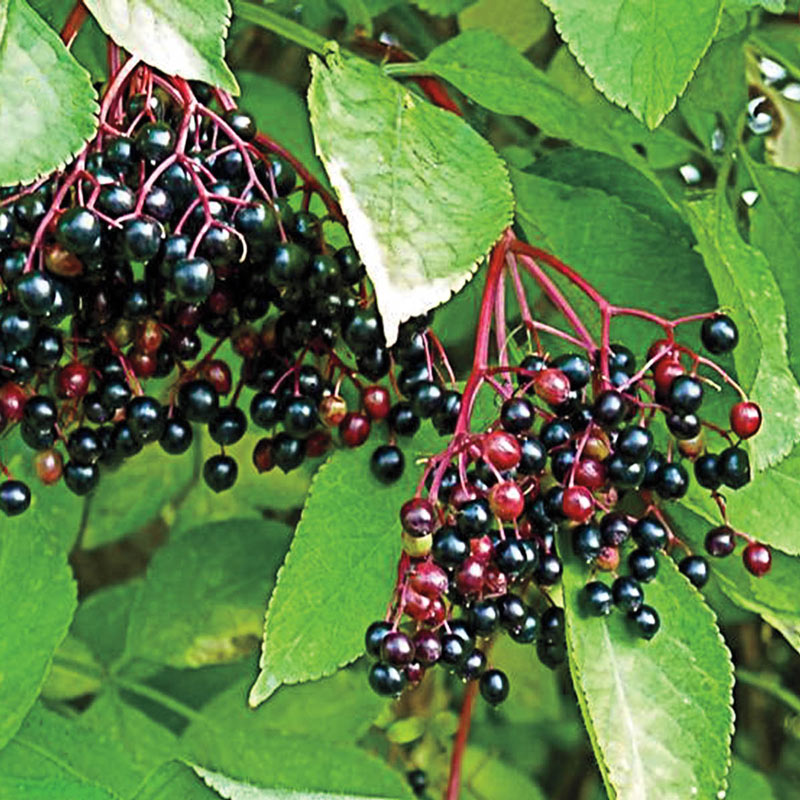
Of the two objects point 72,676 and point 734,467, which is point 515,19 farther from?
point 72,676

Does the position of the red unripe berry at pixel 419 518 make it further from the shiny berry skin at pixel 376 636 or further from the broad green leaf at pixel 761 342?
the broad green leaf at pixel 761 342

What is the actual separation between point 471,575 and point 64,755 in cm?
50

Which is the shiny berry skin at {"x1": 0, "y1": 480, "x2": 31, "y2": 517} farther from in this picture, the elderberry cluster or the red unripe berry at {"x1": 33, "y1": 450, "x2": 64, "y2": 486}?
the elderberry cluster

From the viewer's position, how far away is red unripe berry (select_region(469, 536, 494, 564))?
805 millimetres

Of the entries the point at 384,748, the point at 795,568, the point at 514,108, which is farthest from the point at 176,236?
the point at 384,748

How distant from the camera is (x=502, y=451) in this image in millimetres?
785

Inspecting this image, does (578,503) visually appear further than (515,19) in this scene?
No

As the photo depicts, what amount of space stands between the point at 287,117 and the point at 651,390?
22.4 inches

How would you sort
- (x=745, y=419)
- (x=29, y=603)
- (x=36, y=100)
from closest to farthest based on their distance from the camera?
1. (x=36, y=100)
2. (x=745, y=419)
3. (x=29, y=603)

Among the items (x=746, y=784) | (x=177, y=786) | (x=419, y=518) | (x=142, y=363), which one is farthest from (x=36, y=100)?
(x=746, y=784)

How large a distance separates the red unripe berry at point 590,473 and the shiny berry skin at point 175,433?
0.85ft

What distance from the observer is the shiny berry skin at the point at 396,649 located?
798 mm

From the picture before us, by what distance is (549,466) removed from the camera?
2.77 ft

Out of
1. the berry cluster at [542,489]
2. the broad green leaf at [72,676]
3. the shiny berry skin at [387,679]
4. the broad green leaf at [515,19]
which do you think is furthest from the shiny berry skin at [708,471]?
the broad green leaf at [72,676]
